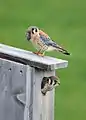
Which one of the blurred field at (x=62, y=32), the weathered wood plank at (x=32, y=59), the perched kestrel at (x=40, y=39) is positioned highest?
the blurred field at (x=62, y=32)

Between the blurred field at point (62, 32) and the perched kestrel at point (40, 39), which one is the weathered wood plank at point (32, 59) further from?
the blurred field at point (62, 32)

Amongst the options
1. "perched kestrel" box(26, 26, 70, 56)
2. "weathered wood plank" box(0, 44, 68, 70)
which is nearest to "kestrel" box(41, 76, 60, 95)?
"weathered wood plank" box(0, 44, 68, 70)

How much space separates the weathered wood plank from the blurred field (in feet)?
15.5

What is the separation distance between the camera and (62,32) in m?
13.1

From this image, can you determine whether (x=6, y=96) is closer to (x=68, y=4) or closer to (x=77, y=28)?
(x=77, y=28)

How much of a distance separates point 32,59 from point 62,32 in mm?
8640

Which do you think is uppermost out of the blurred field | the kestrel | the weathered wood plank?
the blurred field

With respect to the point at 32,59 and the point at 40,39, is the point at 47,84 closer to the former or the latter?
the point at 32,59

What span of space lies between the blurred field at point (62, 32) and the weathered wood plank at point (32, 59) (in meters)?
4.72

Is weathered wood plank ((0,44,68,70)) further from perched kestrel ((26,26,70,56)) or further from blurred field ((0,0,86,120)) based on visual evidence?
blurred field ((0,0,86,120))

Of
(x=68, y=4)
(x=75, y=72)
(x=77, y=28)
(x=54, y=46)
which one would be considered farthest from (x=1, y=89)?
(x=68, y=4)

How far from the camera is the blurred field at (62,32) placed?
32.8 ft

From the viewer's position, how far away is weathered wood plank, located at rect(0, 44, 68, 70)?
4352 millimetres

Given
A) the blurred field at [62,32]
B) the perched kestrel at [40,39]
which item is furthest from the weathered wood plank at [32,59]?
the blurred field at [62,32]
